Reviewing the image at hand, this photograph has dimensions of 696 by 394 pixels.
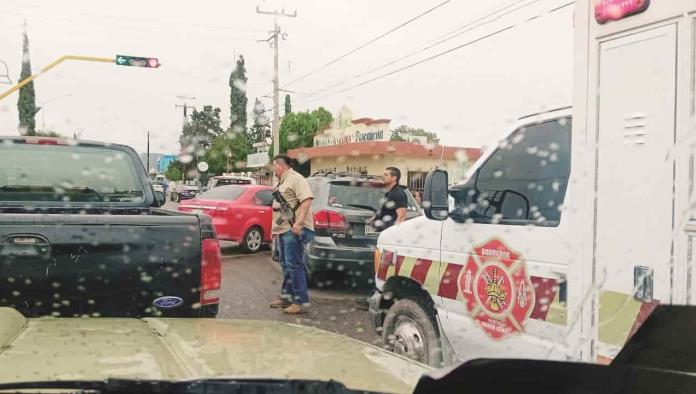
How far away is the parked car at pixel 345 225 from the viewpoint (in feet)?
25.3

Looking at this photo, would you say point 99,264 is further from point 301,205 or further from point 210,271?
point 301,205

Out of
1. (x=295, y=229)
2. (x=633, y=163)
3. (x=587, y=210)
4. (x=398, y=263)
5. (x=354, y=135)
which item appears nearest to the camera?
(x=633, y=163)

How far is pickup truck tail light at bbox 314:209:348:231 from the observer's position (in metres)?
7.75

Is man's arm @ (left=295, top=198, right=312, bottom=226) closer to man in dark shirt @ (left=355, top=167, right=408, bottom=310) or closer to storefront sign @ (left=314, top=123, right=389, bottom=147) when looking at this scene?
man in dark shirt @ (left=355, top=167, right=408, bottom=310)

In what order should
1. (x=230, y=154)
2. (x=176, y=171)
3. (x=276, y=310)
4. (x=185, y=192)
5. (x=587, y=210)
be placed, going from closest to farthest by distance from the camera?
(x=587, y=210), (x=276, y=310), (x=185, y=192), (x=230, y=154), (x=176, y=171)

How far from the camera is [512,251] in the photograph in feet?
10.1

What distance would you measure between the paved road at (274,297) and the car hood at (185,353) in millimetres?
2870

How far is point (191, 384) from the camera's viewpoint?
1.33 m

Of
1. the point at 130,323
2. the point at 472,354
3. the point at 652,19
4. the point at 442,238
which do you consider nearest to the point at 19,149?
the point at 130,323

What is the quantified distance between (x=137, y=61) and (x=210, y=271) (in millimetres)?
14127

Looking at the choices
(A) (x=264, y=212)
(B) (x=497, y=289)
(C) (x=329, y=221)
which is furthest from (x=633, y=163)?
(A) (x=264, y=212)

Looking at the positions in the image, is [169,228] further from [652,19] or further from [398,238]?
[652,19]

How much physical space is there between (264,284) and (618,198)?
6.76m

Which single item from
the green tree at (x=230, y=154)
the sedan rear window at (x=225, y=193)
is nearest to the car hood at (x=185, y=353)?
the sedan rear window at (x=225, y=193)
